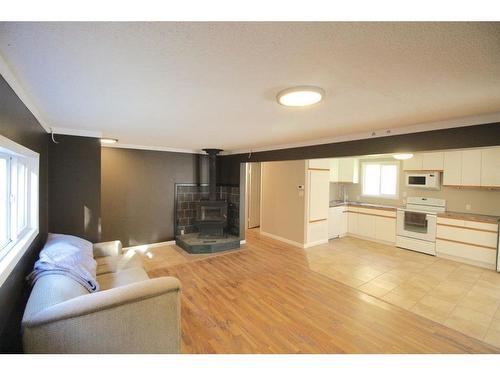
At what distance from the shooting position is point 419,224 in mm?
4441

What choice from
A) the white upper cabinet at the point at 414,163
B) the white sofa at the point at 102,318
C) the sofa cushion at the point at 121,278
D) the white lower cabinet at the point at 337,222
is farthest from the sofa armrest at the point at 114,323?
the white upper cabinet at the point at 414,163

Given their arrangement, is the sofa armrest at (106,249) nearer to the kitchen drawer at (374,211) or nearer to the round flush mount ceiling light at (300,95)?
the round flush mount ceiling light at (300,95)

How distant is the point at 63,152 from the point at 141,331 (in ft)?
8.76

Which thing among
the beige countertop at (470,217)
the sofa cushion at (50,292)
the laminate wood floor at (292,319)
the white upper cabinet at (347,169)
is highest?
the white upper cabinet at (347,169)

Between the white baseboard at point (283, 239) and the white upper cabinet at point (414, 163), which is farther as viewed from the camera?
the white baseboard at point (283, 239)

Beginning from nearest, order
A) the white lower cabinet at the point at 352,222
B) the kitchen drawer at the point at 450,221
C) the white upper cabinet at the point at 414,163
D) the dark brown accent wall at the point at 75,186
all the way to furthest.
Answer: the dark brown accent wall at the point at 75,186 → the kitchen drawer at the point at 450,221 → the white upper cabinet at the point at 414,163 → the white lower cabinet at the point at 352,222

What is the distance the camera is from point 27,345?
3.78ft

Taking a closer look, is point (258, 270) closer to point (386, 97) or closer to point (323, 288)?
point (323, 288)

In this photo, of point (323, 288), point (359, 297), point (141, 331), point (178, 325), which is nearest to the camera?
point (141, 331)

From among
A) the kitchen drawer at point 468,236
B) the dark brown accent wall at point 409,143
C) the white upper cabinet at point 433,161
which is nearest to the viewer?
the dark brown accent wall at point 409,143

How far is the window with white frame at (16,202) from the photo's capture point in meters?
1.43

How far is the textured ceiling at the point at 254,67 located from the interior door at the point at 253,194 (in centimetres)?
471

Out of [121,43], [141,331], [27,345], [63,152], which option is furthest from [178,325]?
[63,152]

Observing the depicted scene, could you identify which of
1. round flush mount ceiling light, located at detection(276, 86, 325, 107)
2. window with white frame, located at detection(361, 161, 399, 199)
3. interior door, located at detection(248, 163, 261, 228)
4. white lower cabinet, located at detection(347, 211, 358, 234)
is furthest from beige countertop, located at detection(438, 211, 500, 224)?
interior door, located at detection(248, 163, 261, 228)
